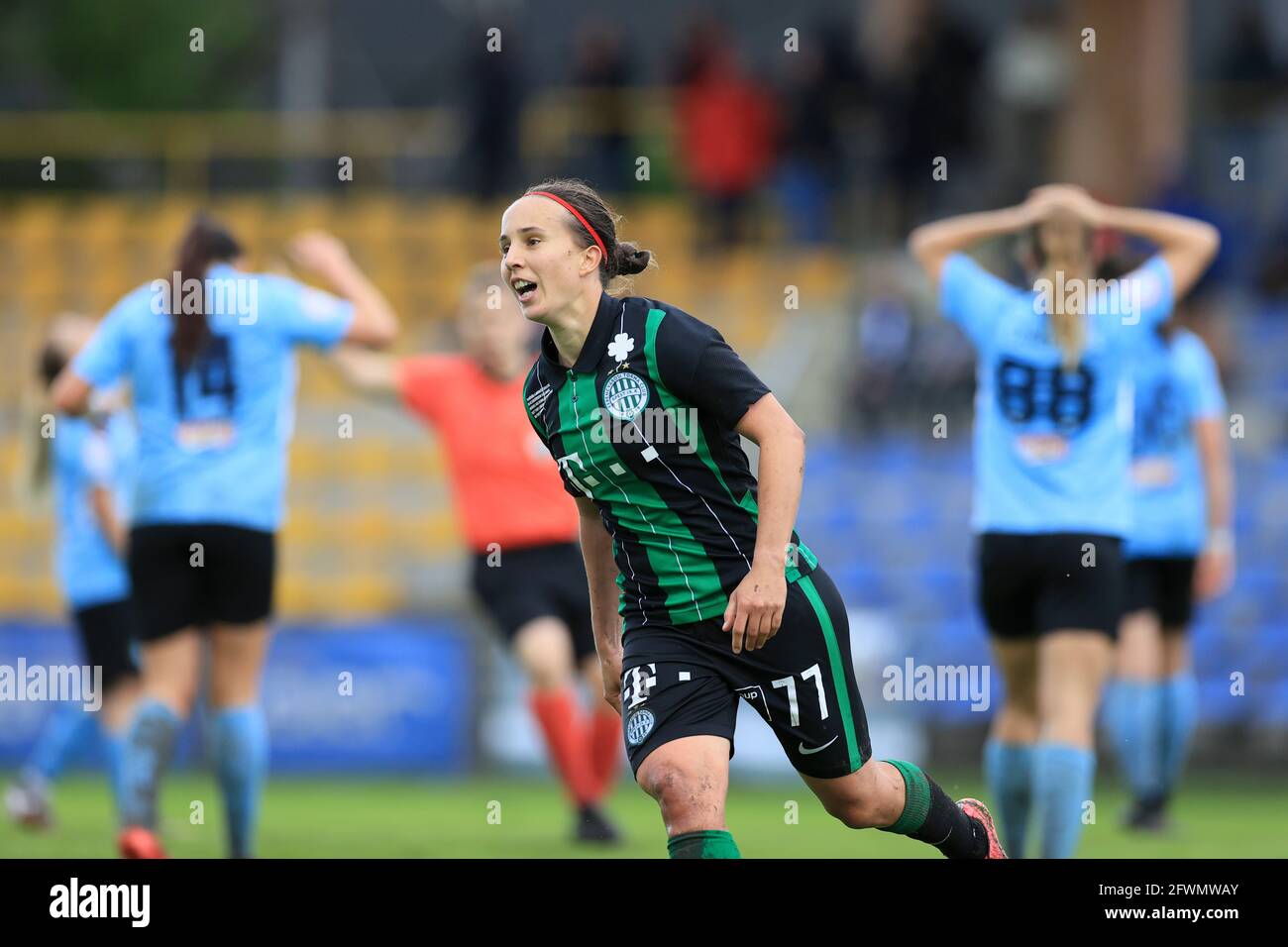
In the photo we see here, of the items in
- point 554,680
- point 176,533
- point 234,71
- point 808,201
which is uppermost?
point 234,71

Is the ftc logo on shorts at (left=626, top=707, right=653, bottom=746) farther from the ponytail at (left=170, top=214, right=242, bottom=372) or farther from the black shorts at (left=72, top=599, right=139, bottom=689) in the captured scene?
the black shorts at (left=72, top=599, right=139, bottom=689)

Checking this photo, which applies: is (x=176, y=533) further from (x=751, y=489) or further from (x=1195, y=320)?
(x=1195, y=320)

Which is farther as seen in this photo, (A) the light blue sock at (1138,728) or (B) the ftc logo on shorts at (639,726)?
(A) the light blue sock at (1138,728)

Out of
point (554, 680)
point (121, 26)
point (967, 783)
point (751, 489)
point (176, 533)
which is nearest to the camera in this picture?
point (751, 489)

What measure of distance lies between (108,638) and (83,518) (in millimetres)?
627

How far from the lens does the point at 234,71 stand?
36531mm

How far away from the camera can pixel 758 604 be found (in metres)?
5.06

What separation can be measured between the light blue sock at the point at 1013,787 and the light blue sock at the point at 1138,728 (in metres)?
2.46

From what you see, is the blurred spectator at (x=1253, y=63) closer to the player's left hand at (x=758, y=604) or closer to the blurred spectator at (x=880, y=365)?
the blurred spectator at (x=880, y=365)

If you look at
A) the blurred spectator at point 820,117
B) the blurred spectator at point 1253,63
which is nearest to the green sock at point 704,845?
the blurred spectator at point 820,117

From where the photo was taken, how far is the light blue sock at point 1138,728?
936 centimetres

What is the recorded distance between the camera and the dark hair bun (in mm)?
5539
